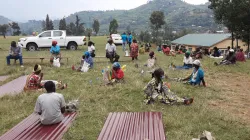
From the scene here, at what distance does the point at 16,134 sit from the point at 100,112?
190 centimetres

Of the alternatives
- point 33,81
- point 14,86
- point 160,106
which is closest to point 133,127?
point 160,106

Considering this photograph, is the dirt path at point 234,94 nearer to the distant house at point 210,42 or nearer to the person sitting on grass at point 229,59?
the person sitting on grass at point 229,59

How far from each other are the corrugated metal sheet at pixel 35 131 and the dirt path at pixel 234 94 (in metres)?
3.67

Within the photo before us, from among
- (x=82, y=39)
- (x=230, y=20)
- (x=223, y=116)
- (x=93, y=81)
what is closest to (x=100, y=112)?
(x=223, y=116)

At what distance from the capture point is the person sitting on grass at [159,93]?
692 centimetres

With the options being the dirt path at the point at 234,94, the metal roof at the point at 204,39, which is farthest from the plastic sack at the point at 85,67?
the metal roof at the point at 204,39

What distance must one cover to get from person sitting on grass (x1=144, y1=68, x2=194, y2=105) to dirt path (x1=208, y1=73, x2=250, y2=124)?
88cm

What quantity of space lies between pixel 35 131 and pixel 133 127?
1.79m

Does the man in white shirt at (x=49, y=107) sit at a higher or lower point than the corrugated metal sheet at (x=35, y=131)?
higher

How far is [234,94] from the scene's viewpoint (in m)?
Answer: 8.43

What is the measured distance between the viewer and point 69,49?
2259 cm

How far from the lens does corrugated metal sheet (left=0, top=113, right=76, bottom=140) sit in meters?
4.89

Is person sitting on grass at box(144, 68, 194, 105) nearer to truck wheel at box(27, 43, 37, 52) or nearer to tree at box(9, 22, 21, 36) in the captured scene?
truck wheel at box(27, 43, 37, 52)

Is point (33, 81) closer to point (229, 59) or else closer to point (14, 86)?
point (14, 86)
